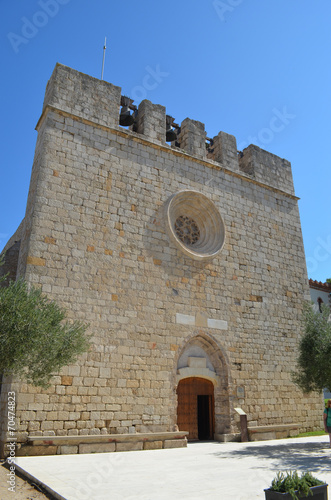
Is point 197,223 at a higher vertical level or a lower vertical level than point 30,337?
higher

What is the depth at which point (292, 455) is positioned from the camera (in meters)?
6.95

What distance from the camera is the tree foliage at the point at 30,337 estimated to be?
523cm

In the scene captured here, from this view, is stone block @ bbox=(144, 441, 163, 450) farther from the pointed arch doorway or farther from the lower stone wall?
the pointed arch doorway

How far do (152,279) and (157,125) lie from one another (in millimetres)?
4283

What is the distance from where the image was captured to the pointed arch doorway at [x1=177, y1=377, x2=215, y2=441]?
29.7 feet

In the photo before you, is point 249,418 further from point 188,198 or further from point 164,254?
point 188,198

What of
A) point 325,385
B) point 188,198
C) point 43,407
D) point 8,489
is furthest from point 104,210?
point 325,385

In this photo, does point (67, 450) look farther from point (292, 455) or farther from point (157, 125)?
point (157, 125)

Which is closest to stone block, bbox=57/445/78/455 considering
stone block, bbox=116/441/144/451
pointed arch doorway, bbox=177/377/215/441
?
stone block, bbox=116/441/144/451

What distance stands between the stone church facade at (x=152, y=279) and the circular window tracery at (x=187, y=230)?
0.14 ft

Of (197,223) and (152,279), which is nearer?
(152,279)

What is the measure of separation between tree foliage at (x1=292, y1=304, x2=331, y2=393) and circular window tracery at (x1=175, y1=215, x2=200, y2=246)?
344cm

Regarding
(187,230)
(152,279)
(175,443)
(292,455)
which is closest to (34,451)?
(175,443)

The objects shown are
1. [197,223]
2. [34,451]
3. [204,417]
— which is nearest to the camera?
[34,451]
